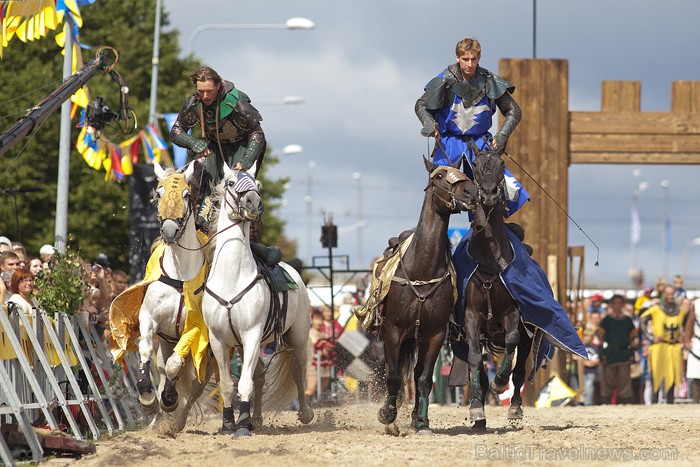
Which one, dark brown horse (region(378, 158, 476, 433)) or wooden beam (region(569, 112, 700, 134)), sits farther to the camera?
wooden beam (region(569, 112, 700, 134))

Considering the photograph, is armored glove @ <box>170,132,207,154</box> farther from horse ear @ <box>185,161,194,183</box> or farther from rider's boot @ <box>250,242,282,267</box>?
rider's boot @ <box>250,242,282,267</box>

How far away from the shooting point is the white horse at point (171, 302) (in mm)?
10836

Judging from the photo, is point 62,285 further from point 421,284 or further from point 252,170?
point 421,284

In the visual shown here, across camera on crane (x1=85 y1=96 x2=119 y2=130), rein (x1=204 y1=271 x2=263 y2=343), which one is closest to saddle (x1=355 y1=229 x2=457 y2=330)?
rein (x1=204 y1=271 x2=263 y2=343)

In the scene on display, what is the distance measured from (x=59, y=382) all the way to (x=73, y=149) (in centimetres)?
1749

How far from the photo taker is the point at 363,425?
42.6ft

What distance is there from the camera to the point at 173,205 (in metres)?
10.6

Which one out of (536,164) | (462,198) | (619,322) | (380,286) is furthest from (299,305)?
(619,322)

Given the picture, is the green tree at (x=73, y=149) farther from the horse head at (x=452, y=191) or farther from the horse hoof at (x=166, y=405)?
the horse head at (x=452, y=191)

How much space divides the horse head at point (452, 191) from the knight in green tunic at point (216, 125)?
5.29 ft

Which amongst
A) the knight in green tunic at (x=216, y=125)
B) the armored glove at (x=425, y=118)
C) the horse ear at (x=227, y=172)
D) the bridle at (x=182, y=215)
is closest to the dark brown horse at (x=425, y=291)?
the armored glove at (x=425, y=118)

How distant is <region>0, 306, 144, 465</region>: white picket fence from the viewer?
9570 millimetres

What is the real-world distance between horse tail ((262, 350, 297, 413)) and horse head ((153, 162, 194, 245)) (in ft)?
9.13

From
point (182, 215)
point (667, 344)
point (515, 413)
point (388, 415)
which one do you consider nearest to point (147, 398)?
point (182, 215)
